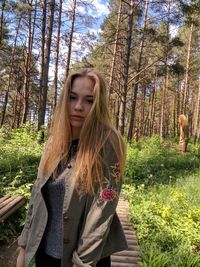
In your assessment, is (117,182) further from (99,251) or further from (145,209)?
(145,209)

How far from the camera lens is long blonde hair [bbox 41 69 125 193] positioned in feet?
6.42

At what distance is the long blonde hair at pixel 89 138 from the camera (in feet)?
6.42

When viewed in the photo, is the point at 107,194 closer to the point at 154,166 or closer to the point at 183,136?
the point at 154,166

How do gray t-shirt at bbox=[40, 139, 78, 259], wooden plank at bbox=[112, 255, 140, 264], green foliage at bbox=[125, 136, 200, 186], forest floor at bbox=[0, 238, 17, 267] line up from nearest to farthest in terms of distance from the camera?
1. gray t-shirt at bbox=[40, 139, 78, 259]
2. wooden plank at bbox=[112, 255, 140, 264]
3. forest floor at bbox=[0, 238, 17, 267]
4. green foliage at bbox=[125, 136, 200, 186]

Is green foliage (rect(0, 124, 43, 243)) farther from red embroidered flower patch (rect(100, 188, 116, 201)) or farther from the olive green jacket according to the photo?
red embroidered flower patch (rect(100, 188, 116, 201))

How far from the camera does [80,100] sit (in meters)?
2.10

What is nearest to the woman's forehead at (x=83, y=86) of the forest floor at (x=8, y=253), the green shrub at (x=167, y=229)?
the green shrub at (x=167, y=229)

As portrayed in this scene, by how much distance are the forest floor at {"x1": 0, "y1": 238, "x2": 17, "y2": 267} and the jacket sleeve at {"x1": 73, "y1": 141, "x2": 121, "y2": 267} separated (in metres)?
3.72

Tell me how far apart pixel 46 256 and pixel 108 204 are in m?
0.55

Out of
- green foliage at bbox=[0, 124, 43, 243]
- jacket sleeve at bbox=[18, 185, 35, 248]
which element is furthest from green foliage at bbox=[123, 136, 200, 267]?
jacket sleeve at bbox=[18, 185, 35, 248]

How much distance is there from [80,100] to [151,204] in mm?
5546

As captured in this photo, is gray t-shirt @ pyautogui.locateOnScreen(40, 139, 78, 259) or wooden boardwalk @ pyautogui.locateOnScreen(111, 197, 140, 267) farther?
wooden boardwalk @ pyautogui.locateOnScreen(111, 197, 140, 267)

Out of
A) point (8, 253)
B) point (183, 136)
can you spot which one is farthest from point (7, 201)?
point (183, 136)

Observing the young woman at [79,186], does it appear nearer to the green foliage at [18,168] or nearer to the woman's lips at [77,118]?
the woman's lips at [77,118]
